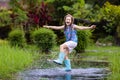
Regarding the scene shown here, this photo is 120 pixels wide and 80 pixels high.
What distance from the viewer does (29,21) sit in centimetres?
2622

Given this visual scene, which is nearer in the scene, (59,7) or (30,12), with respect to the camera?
(30,12)

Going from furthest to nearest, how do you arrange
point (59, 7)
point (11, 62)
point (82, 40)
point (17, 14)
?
point (59, 7), point (17, 14), point (82, 40), point (11, 62)

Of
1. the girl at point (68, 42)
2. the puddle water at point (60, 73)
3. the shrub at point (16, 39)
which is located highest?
the girl at point (68, 42)

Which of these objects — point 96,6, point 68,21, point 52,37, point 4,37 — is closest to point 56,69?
point 68,21

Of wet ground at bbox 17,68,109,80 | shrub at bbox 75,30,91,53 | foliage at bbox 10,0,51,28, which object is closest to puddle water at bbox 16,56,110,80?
wet ground at bbox 17,68,109,80

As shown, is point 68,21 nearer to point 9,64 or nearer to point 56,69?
point 56,69

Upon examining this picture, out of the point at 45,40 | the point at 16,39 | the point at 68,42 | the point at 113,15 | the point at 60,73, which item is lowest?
the point at 16,39

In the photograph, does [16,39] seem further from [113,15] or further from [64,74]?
[64,74]

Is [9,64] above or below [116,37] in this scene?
above

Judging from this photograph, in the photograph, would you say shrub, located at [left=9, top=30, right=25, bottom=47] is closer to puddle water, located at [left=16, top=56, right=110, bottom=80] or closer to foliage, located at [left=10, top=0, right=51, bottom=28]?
foliage, located at [left=10, top=0, right=51, bottom=28]

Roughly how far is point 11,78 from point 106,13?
1658 cm

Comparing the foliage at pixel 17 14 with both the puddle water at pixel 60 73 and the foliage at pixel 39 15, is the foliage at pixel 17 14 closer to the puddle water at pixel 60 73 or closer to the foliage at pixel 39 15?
the foliage at pixel 39 15

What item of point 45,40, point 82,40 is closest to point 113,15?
point 82,40

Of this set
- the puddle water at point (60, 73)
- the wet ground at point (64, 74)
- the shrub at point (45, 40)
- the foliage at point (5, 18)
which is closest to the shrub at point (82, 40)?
the shrub at point (45, 40)
